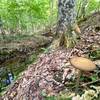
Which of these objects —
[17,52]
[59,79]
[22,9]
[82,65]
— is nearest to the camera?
[82,65]

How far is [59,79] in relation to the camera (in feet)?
10.5

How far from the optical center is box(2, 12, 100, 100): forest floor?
9.40ft

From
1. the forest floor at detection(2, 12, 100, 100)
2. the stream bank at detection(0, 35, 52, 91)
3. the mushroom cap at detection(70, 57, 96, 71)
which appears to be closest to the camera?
the mushroom cap at detection(70, 57, 96, 71)

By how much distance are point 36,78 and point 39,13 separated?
9.56m

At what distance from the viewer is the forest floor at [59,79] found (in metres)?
2.87

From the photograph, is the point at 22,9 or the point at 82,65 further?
the point at 22,9

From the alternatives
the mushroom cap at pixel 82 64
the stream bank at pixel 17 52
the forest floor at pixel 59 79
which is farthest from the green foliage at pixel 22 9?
the mushroom cap at pixel 82 64

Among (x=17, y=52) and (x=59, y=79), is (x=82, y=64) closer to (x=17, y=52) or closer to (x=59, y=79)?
(x=59, y=79)

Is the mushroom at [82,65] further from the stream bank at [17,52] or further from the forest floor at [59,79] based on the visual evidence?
the stream bank at [17,52]

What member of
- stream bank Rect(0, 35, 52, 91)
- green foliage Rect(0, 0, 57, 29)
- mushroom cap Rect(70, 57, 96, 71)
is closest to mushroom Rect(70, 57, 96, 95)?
mushroom cap Rect(70, 57, 96, 71)

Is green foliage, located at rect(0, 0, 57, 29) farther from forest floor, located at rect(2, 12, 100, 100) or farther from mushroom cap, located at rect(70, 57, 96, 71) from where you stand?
mushroom cap, located at rect(70, 57, 96, 71)

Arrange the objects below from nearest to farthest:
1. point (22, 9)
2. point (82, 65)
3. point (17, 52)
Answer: point (82, 65), point (17, 52), point (22, 9)

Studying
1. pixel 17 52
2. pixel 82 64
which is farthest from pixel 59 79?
pixel 17 52

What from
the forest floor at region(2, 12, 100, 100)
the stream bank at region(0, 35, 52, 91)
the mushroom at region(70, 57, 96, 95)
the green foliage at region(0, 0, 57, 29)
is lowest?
the stream bank at region(0, 35, 52, 91)
